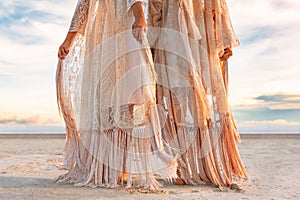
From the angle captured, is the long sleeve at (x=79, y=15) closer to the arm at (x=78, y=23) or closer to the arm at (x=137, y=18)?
the arm at (x=78, y=23)

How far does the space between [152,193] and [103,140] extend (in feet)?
2.12

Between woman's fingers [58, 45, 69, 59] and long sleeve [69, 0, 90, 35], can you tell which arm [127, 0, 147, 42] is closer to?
long sleeve [69, 0, 90, 35]

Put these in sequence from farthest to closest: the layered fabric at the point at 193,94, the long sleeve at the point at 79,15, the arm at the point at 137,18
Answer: the long sleeve at the point at 79,15
the layered fabric at the point at 193,94
the arm at the point at 137,18

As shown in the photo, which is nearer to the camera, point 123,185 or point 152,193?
point 152,193

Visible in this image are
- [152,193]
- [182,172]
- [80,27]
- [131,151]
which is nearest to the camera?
[152,193]

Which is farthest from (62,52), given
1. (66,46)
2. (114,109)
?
(114,109)

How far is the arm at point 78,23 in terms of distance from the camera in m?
3.30

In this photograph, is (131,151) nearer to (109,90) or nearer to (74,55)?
(109,90)

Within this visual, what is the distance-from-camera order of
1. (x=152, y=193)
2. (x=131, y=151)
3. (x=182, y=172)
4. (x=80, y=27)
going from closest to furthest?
(x=152, y=193)
(x=131, y=151)
(x=182, y=172)
(x=80, y=27)

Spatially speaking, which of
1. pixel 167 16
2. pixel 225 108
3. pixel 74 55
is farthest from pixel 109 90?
pixel 225 108

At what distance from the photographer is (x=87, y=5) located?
10.8 ft

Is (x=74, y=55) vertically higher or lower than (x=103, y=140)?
higher

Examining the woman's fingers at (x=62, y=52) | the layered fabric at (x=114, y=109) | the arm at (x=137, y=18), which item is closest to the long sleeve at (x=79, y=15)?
the layered fabric at (x=114, y=109)
